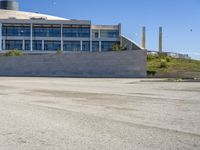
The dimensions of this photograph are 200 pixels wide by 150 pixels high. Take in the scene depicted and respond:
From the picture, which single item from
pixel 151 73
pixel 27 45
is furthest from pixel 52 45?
pixel 151 73

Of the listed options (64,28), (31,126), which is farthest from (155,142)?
(64,28)

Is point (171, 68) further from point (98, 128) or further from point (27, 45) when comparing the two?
point (27, 45)

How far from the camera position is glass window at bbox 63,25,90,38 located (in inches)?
4547

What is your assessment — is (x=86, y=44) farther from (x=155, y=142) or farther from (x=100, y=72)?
(x=155, y=142)

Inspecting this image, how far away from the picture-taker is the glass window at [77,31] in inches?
4547

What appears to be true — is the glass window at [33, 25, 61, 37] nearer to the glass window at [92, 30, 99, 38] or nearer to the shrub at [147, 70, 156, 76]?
the glass window at [92, 30, 99, 38]

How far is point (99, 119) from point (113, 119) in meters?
0.41

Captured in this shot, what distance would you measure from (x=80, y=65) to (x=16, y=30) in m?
58.2

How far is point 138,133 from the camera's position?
391 inches

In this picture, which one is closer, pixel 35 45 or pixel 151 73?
pixel 151 73

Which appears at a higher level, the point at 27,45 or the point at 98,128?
the point at 27,45

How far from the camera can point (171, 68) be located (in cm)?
5788

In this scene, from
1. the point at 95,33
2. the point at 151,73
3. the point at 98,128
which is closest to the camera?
the point at 98,128

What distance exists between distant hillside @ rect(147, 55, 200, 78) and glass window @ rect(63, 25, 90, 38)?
50.6 metres
